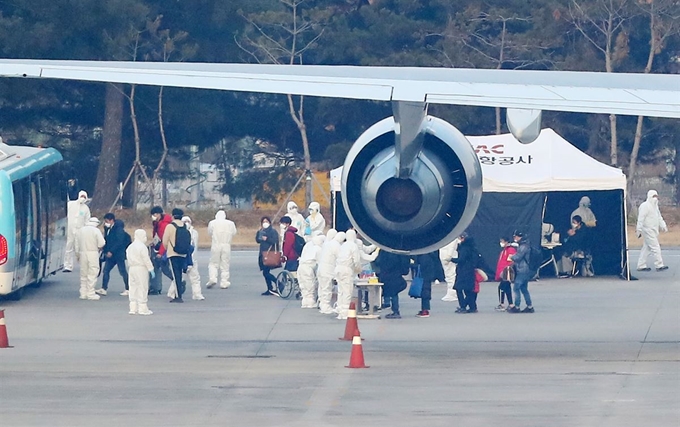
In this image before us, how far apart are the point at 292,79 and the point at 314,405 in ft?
10.7

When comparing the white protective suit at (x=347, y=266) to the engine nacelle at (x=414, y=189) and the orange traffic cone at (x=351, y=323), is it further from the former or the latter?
the engine nacelle at (x=414, y=189)

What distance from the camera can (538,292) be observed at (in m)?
25.0

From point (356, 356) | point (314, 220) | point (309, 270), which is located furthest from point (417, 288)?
point (356, 356)

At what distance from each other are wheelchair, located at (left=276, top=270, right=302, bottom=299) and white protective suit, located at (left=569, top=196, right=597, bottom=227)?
275 inches

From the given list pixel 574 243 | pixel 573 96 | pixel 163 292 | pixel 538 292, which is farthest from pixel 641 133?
pixel 573 96

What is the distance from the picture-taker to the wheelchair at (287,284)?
2398cm

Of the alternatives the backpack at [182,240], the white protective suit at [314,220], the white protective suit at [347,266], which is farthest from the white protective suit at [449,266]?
the backpack at [182,240]

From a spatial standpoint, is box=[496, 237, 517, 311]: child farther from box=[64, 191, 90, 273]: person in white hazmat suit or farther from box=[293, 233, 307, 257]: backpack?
box=[64, 191, 90, 273]: person in white hazmat suit

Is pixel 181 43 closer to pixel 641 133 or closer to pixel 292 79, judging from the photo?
pixel 641 133

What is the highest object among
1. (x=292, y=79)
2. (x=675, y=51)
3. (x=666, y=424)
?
(x=675, y=51)

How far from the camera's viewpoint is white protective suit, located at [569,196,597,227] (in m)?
27.7

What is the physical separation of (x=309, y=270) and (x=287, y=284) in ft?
6.94

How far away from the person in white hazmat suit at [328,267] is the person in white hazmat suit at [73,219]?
8035 millimetres

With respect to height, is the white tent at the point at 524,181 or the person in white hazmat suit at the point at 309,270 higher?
the white tent at the point at 524,181
